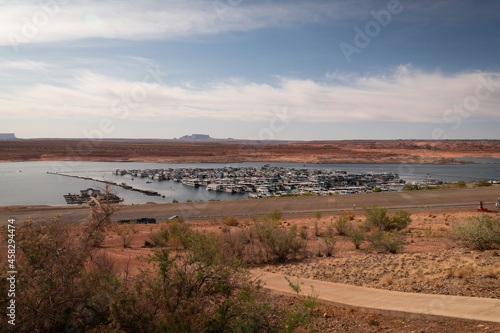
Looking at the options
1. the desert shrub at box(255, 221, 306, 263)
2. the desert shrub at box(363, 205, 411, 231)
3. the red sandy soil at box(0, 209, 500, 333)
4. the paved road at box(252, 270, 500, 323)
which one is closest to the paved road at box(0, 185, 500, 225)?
the desert shrub at box(363, 205, 411, 231)

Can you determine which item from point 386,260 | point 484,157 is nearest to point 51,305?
point 386,260

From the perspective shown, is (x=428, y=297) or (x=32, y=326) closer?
(x=32, y=326)

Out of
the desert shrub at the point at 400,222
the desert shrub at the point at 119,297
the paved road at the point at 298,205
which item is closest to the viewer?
the desert shrub at the point at 119,297

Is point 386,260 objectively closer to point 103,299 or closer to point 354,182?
point 103,299

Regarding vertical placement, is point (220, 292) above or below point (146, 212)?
above

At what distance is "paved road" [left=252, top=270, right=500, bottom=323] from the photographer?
21.7 feet

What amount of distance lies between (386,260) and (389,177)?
190ft

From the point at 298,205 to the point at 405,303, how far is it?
73.2 ft

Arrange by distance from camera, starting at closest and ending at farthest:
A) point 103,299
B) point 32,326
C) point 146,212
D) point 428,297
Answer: point 32,326, point 103,299, point 428,297, point 146,212

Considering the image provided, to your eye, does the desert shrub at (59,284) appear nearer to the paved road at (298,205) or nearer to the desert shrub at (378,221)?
the desert shrub at (378,221)

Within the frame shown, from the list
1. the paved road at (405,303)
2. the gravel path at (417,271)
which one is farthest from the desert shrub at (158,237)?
the paved road at (405,303)

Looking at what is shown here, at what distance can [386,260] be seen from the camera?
11922 mm

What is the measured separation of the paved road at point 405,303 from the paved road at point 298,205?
17.7 metres

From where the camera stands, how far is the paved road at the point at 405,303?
6.61m
